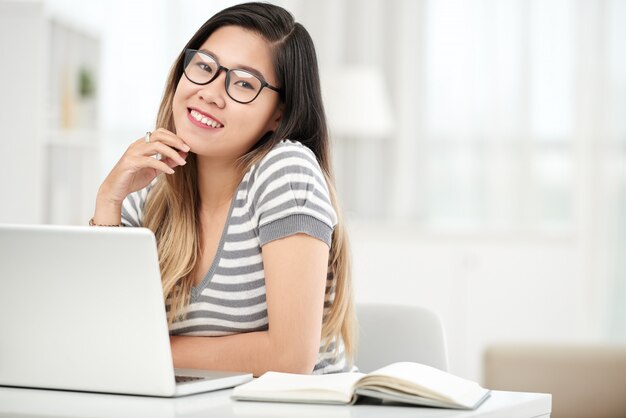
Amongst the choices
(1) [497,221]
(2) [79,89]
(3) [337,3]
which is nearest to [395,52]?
(3) [337,3]

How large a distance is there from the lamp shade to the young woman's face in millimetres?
2643

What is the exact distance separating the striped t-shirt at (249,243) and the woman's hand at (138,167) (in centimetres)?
13

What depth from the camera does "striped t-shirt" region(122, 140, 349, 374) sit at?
150 cm

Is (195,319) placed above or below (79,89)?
below

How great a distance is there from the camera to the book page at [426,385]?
1.08 m

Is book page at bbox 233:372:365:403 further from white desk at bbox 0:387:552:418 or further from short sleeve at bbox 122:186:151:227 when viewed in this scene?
short sleeve at bbox 122:186:151:227

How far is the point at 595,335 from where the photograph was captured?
4309 mm

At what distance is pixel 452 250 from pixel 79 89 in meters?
1.69

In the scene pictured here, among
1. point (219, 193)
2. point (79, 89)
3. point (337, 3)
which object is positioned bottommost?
point (219, 193)

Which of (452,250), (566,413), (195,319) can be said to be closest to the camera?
(195,319)

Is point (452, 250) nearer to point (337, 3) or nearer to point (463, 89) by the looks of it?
point (463, 89)

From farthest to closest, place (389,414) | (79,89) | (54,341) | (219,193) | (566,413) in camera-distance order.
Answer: (79,89)
(566,413)
(219,193)
(54,341)
(389,414)

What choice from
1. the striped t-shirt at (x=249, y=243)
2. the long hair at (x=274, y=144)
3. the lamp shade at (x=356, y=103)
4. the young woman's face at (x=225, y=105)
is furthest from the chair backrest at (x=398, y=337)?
the lamp shade at (x=356, y=103)

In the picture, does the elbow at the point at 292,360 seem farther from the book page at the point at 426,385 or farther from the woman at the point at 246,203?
the book page at the point at 426,385
